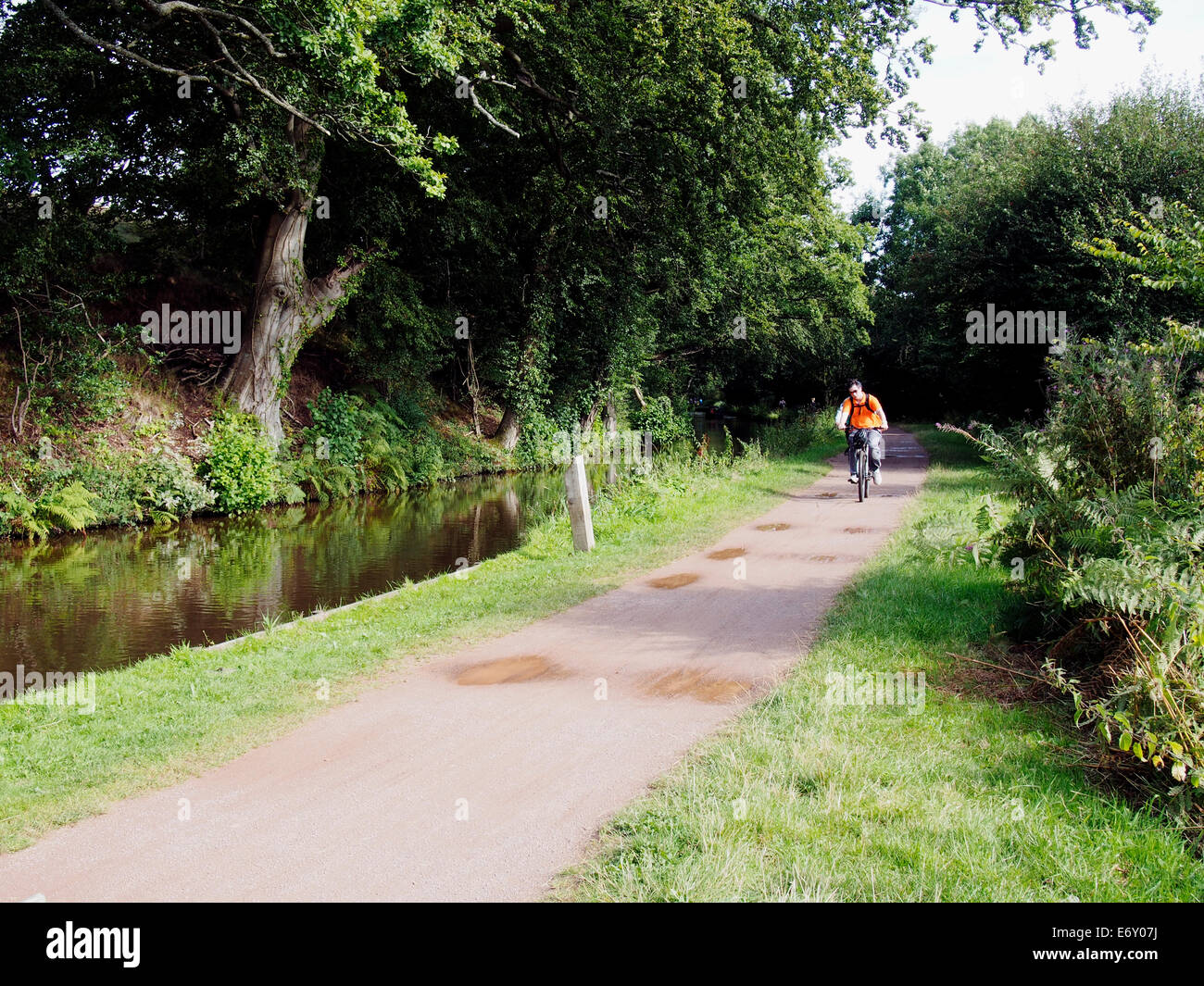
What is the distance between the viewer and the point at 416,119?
75.5ft

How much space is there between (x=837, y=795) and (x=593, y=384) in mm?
28372

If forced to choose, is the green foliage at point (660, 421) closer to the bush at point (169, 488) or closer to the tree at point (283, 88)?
the tree at point (283, 88)

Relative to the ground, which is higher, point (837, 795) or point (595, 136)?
point (595, 136)

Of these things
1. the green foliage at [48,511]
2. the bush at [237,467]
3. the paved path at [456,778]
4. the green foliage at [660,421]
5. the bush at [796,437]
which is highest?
the green foliage at [660,421]

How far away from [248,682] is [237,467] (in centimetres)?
1262

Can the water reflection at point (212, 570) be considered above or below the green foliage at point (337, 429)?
below

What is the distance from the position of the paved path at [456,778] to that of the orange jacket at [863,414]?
8205 millimetres

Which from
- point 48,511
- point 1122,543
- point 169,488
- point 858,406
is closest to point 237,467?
point 169,488

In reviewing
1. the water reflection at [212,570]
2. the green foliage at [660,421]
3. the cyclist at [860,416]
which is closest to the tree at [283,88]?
the water reflection at [212,570]

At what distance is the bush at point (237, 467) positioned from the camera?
18.1 metres

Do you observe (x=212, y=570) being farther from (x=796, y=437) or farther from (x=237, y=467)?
(x=796, y=437)

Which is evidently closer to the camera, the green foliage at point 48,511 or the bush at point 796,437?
the green foliage at point 48,511

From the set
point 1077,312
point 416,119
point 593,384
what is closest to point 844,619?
point 1077,312
